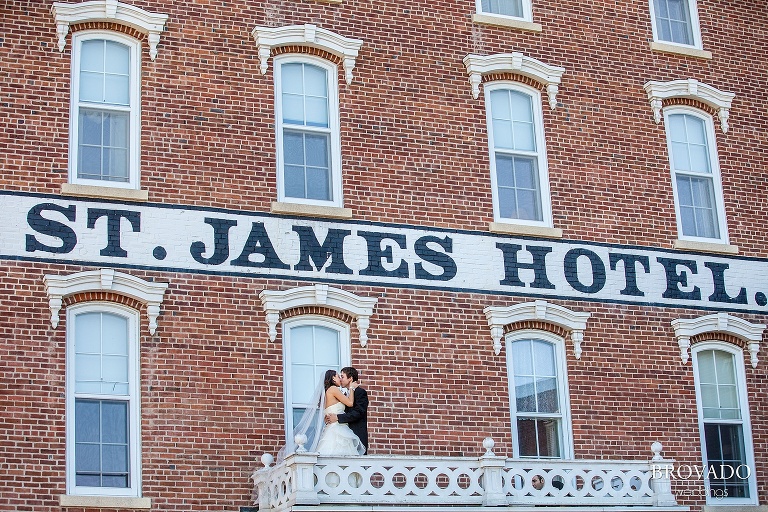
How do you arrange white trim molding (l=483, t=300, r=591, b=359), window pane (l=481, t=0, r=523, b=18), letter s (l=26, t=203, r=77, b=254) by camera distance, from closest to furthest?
letter s (l=26, t=203, r=77, b=254) < white trim molding (l=483, t=300, r=591, b=359) < window pane (l=481, t=0, r=523, b=18)

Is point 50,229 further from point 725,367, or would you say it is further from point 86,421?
point 725,367

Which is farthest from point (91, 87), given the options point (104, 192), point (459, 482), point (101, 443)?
point (459, 482)

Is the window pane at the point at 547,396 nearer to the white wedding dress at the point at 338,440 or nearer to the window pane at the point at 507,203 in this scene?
the window pane at the point at 507,203

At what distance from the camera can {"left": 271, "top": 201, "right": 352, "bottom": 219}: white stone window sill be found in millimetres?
19328

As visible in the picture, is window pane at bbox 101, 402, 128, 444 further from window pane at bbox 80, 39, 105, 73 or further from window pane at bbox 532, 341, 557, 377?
window pane at bbox 532, 341, 557, 377

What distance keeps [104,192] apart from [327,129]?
3510 mm

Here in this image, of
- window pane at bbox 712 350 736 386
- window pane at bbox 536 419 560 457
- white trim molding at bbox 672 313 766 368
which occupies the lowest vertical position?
window pane at bbox 536 419 560 457

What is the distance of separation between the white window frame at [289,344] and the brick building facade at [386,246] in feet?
0.22

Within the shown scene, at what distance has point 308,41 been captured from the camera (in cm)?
2027

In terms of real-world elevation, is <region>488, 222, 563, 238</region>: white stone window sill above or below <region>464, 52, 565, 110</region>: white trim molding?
below

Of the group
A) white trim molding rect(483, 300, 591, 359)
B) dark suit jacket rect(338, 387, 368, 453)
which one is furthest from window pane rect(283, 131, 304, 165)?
dark suit jacket rect(338, 387, 368, 453)

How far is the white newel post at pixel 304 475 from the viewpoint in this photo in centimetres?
1631

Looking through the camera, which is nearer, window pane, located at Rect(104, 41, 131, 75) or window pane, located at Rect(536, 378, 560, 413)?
window pane, located at Rect(104, 41, 131, 75)

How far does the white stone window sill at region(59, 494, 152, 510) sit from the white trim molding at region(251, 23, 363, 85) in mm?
6383
